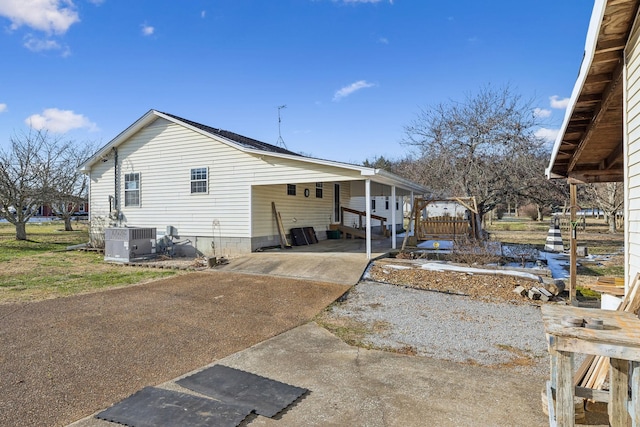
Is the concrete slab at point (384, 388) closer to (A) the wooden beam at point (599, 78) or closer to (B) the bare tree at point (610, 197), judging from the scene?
(A) the wooden beam at point (599, 78)

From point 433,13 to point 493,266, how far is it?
846 centimetres

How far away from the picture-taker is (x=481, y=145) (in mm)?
15055

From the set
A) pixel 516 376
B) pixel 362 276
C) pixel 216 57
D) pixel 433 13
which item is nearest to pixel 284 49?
pixel 216 57

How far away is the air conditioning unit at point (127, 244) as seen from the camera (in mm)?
11828

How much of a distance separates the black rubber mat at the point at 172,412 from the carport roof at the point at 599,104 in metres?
4.41

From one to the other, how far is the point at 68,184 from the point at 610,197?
34698 millimetres

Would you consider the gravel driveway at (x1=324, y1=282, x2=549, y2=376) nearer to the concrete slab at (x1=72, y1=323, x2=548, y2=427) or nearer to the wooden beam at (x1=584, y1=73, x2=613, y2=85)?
the concrete slab at (x1=72, y1=323, x2=548, y2=427)

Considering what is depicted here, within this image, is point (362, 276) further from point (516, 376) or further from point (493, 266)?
point (516, 376)

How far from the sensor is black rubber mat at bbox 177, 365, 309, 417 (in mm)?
3219

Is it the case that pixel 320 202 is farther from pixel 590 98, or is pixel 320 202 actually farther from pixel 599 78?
pixel 599 78

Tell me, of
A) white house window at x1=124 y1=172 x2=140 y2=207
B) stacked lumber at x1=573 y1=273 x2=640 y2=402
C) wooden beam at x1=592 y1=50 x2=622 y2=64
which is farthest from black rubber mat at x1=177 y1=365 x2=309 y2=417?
white house window at x1=124 y1=172 x2=140 y2=207

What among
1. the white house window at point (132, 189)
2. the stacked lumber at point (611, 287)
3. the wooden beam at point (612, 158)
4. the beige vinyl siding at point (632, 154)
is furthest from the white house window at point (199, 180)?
the beige vinyl siding at point (632, 154)

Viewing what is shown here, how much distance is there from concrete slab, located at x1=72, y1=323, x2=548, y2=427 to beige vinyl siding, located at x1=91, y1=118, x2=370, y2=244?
6.67m

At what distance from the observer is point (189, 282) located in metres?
8.86
